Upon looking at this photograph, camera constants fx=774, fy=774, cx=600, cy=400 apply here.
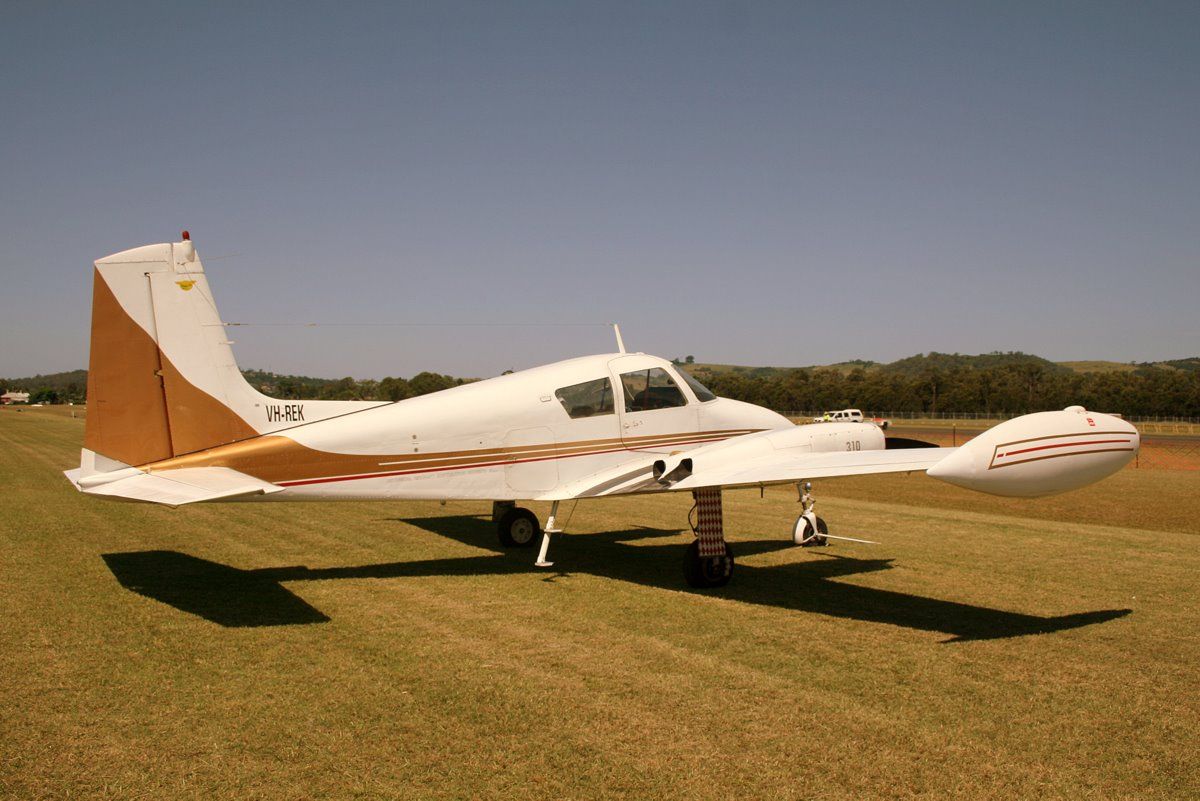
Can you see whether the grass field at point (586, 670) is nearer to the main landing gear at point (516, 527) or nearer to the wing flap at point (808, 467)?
the main landing gear at point (516, 527)

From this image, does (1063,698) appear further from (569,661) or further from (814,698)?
(569,661)

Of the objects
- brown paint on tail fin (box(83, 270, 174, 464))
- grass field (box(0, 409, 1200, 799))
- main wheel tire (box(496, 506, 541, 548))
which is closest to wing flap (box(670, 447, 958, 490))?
grass field (box(0, 409, 1200, 799))

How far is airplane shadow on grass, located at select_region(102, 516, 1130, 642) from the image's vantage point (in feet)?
26.1

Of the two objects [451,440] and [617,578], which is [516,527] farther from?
[451,440]

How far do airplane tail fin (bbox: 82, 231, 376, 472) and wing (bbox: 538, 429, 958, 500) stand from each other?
4.07 metres

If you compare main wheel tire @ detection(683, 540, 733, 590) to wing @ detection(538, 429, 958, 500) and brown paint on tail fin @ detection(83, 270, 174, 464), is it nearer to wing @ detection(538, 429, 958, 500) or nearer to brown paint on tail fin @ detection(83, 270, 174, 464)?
wing @ detection(538, 429, 958, 500)

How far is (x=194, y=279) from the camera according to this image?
9.09 m

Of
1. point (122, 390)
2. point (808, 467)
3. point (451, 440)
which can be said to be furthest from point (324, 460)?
point (808, 467)

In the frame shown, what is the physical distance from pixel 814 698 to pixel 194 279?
8050 millimetres

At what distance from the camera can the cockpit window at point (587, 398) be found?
409 inches

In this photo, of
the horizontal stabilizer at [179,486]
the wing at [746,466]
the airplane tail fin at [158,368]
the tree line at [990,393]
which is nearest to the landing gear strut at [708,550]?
the wing at [746,466]

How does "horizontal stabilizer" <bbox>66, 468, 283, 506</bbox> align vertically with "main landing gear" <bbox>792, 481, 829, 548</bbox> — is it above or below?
above

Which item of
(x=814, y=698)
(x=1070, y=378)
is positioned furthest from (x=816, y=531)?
(x=1070, y=378)

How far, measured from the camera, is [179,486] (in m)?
7.79
